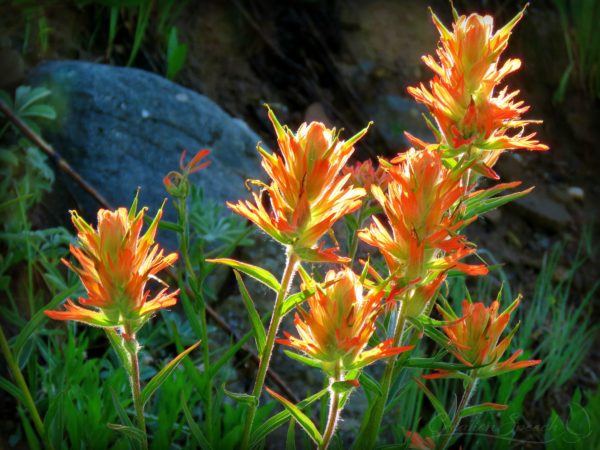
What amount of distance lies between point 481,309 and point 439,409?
178 millimetres

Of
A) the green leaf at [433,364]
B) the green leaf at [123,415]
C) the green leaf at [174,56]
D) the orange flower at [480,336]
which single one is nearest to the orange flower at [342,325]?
the green leaf at [433,364]

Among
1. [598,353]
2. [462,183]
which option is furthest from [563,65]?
[462,183]

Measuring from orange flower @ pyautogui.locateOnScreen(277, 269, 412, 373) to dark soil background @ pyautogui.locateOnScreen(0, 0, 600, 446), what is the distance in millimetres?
1942

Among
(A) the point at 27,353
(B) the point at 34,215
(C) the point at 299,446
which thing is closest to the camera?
(A) the point at 27,353

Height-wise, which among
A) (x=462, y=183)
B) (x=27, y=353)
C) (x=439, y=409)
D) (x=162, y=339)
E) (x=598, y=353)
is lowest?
(x=598, y=353)

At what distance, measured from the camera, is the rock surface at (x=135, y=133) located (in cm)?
227

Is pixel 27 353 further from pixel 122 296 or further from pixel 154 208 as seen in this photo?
pixel 154 208

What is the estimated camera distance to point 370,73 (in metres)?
3.55

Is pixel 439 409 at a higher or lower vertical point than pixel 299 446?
higher

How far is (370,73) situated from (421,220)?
2756 mm

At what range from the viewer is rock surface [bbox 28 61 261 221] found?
2.27m

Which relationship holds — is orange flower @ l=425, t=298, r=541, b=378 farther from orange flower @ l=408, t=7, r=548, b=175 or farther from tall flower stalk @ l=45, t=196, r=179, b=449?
tall flower stalk @ l=45, t=196, r=179, b=449

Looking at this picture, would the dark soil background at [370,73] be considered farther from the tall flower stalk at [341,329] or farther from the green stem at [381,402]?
the tall flower stalk at [341,329]

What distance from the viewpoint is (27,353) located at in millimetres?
1438
